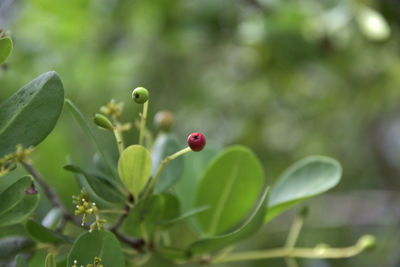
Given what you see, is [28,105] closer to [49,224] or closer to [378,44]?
[49,224]

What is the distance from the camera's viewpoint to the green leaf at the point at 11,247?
0.87 m

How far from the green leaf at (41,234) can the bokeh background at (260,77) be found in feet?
2.47

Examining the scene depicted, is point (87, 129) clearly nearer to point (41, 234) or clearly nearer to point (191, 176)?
point (41, 234)

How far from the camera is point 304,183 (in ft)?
3.40

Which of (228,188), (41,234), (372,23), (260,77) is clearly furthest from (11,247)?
(260,77)

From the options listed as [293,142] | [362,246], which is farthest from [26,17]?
[362,246]

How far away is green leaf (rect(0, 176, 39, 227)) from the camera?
78cm

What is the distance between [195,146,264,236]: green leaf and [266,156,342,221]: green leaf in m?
0.05

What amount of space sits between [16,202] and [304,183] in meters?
0.54

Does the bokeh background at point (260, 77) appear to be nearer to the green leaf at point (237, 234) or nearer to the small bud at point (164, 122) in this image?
the small bud at point (164, 122)

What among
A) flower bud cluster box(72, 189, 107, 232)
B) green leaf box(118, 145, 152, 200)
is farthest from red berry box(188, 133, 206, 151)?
flower bud cluster box(72, 189, 107, 232)

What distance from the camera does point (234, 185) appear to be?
3.53ft

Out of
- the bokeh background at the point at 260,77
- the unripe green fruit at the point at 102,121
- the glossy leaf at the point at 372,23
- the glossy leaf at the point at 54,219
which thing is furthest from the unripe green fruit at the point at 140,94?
the glossy leaf at the point at 372,23

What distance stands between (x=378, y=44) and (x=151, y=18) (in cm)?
97
